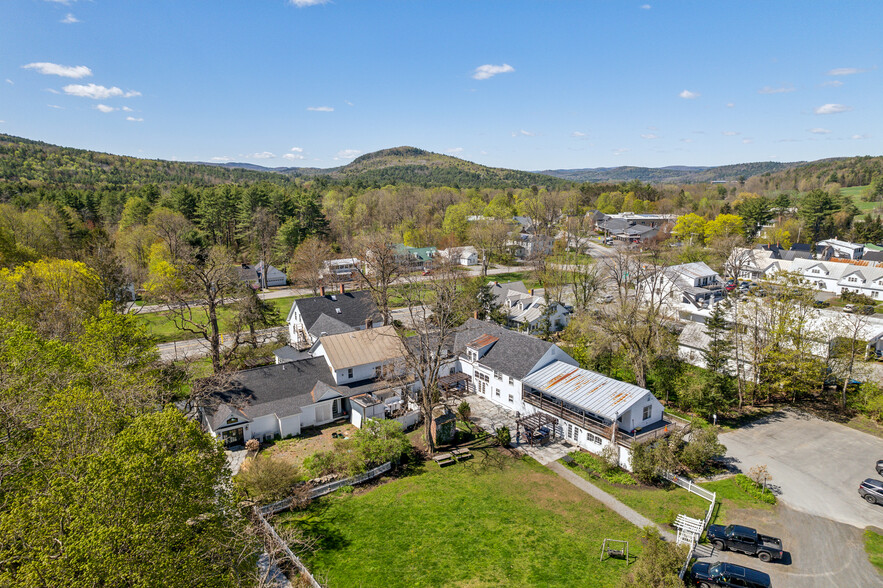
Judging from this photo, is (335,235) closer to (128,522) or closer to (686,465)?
(686,465)

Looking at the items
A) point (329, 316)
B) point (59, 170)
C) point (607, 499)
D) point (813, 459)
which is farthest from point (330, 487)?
point (59, 170)

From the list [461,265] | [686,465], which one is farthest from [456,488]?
[461,265]

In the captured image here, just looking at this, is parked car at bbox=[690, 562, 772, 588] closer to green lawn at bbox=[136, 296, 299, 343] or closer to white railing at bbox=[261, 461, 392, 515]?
white railing at bbox=[261, 461, 392, 515]

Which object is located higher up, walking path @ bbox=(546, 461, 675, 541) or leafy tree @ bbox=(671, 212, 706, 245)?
leafy tree @ bbox=(671, 212, 706, 245)

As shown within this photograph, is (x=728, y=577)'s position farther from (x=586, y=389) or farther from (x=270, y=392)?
(x=270, y=392)

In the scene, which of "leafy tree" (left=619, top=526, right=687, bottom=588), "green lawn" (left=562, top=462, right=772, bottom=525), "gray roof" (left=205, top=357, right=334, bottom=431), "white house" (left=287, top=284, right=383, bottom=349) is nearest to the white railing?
"gray roof" (left=205, top=357, right=334, bottom=431)
